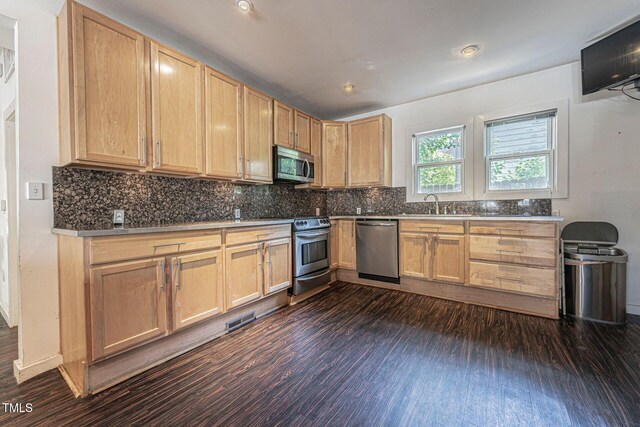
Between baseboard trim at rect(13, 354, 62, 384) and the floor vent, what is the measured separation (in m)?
1.19

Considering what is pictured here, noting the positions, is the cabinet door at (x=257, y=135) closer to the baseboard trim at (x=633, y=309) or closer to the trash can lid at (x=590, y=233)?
the trash can lid at (x=590, y=233)

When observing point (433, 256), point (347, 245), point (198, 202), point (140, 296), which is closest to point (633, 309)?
point (433, 256)

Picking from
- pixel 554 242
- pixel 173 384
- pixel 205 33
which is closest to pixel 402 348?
pixel 173 384

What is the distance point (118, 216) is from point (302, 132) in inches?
95.7

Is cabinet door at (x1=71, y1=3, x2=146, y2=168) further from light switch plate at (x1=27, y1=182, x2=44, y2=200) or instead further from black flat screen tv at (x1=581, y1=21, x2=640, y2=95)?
black flat screen tv at (x1=581, y1=21, x2=640, y2=95)

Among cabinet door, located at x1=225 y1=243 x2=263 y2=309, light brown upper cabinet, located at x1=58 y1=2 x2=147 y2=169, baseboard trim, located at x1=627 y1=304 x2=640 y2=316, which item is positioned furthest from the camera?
baseboard trim, located at x1=627 y1=304 x2=640 y2=316

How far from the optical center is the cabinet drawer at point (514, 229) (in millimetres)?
2592

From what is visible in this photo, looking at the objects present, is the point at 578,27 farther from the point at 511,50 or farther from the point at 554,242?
the point at 554,242

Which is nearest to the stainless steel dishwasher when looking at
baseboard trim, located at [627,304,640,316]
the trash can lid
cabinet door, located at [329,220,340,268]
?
cabinet door, located at [329,220,340,268]

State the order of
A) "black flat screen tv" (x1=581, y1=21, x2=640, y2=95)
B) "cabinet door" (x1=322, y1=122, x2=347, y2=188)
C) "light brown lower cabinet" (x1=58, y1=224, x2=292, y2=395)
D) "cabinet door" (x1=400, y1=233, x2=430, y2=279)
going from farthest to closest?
"cabinet door" (x1=322, y1=122, x2=347, y2=188) → "cabinet door" (x1=400, y1=233, x2=430, y2=279) → "black flat screen tv" (x1=581, y1=21, x2=640, y2=95) → "light brown lower cabinet" (x1=58, y1=224, x2=292, y2=395)

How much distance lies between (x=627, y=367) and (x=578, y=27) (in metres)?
2.74

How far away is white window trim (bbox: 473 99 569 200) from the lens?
9.67ft

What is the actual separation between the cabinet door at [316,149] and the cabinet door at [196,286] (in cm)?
216

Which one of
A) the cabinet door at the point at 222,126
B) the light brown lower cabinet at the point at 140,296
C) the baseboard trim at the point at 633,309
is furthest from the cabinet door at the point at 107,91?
the baseboard trim at the point at 633,309
